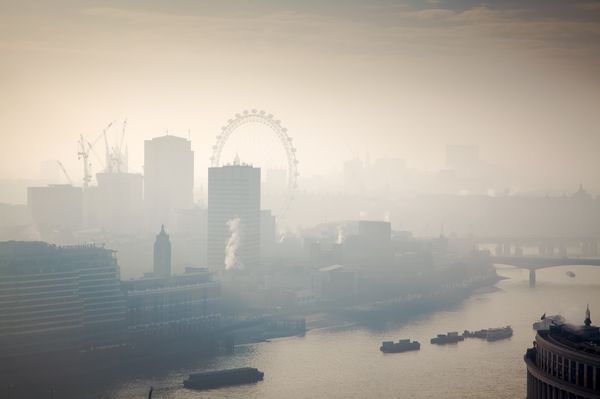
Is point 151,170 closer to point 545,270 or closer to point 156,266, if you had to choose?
point 545,270

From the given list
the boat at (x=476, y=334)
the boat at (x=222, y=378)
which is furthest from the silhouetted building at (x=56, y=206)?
the boat at (x=222, y=378)

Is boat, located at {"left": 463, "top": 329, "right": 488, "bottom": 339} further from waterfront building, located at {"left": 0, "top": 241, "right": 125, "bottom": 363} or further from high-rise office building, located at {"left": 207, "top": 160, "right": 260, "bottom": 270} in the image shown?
high-rise office building, located at {"left": 207, "top": 160, "right": 260, "bottom": 270}

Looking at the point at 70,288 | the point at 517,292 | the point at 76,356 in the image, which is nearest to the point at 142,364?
the point at 76,356

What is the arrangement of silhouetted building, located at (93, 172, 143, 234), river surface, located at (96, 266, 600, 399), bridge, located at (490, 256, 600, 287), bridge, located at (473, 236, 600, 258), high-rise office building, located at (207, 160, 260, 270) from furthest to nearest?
1. silhouetted building, located at (93, 172, 143, 234)
2. bridge, located at (473, 236, 600, 258)
3. bridge, located at (490, 256, 600, 287)
4. high-rise office building, located at (207, 160, 260, 270)
5. river surface, located at (96, 266, 600, 399)

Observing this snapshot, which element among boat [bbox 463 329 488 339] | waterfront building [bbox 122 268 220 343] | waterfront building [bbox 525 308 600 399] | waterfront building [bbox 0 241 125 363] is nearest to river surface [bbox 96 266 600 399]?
boat [bbox 463 329 488 339]

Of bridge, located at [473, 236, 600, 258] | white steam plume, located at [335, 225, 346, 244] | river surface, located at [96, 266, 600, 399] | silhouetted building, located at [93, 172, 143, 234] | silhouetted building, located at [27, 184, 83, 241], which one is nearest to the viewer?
river surface, located at [96, 266, 600, 399]

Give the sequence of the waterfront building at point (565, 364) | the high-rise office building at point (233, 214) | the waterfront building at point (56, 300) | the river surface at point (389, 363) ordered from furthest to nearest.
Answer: the high-rise office building at point (233, 214)
the waterfront building at point (56, 300)
the river surface at point (389, 363)
the waterfront building at point (565, 364)

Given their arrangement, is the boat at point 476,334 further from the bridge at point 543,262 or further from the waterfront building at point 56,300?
the bridge at point 543,262
